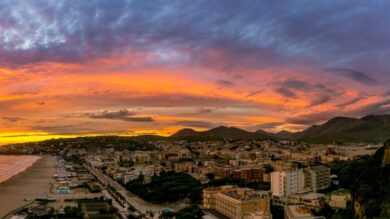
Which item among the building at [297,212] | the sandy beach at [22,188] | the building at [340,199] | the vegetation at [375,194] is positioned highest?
the vegetation at [375,194]

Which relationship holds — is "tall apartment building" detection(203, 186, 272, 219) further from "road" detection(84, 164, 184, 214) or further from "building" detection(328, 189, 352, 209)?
"building" detection(328, 189, 352, 209)

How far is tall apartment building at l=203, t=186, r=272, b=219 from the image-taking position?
106ft

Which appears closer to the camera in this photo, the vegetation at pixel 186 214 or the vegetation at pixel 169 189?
the vegetation at pixel 186 214

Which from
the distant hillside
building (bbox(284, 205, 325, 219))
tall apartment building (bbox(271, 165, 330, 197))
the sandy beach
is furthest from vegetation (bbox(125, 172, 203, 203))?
the distant hillside

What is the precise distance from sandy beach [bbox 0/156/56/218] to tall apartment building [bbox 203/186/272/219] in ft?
57.3

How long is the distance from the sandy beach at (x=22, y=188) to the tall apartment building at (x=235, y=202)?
17.5m

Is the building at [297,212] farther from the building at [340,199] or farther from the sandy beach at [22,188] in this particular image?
the sandy beach at [22,188]

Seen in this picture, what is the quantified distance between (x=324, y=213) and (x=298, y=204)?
4041mm

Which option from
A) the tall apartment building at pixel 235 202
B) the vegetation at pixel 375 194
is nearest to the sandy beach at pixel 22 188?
the tall apartment building at pixel 235 202

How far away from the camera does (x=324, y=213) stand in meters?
30.2

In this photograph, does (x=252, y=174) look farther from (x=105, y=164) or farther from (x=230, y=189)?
(x=105, y=164)

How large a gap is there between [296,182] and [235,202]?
36.5ft

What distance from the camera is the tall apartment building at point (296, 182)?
135ft

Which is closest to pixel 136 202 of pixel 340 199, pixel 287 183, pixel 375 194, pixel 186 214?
pixel 186 214
